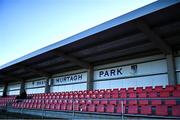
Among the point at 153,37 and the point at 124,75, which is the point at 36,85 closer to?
the point at 124,75

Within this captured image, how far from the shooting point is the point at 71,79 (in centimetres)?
1606

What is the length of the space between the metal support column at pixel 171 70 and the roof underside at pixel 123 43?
33 cm

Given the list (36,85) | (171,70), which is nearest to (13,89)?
(36,85)

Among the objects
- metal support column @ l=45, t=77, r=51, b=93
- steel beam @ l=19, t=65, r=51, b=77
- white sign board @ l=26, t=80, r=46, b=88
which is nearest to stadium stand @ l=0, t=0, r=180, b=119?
steel beam @ l=19, t=65, r=51, b=77

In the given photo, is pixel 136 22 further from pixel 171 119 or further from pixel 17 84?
pixel 17 84

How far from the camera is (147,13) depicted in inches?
291

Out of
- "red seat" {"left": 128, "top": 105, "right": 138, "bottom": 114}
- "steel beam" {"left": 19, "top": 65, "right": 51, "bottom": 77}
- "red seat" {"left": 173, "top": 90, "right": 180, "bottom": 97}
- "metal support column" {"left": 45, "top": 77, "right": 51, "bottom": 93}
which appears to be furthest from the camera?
"metal support column" {"left": 45, "top": 77, "right": 51, "bottom": 93}

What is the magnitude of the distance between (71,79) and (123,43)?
7.22m

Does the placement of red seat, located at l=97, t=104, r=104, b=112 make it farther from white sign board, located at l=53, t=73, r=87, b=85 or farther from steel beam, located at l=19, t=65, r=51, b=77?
steel beam, located at l=19, t=65, r=51, b=77

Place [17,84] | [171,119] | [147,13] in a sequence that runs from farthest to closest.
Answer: [17,84] < [147,13] < [171,119]

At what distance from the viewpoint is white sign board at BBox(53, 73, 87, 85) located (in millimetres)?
14930

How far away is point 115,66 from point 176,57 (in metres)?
4.17

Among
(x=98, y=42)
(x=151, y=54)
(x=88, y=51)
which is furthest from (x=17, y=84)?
(x=151, y=54)

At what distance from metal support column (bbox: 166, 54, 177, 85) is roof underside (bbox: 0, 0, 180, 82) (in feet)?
1.07
